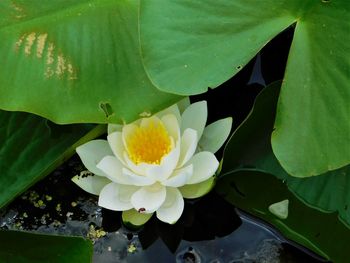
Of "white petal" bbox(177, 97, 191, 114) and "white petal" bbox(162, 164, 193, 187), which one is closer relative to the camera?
"white petal" bbox(162, 164, 193, 187)

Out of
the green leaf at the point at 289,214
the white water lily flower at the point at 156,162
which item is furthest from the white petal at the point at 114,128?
the green leaf at the point at 289,214

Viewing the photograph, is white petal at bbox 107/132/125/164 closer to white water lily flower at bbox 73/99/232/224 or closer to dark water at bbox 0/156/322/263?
white water lily flower at bbox 73/99/232/224

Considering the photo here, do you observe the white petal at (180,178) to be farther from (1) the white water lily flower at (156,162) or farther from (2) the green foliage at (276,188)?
(2) the green foliage at (276,188)

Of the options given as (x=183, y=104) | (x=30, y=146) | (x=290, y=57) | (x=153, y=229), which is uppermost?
(x=290, y=57)

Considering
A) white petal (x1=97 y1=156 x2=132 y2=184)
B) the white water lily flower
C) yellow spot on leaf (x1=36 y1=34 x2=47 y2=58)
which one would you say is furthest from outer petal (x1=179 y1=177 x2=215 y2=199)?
yellow spot on leaf (x1=36 y1=34 x2=47 y2=58)

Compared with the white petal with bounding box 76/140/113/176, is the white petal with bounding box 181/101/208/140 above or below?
above

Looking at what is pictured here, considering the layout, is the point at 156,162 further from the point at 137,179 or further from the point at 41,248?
the point at 41,248

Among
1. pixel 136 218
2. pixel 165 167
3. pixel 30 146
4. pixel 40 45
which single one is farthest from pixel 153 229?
pixel 40 45
